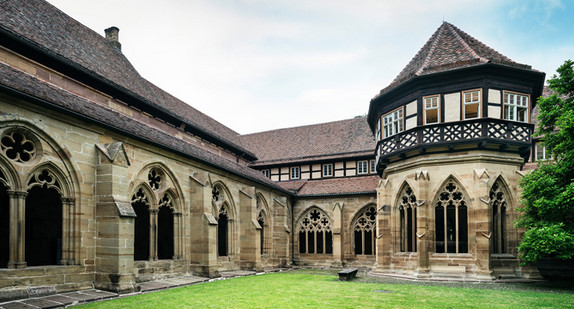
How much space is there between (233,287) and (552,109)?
13398mm

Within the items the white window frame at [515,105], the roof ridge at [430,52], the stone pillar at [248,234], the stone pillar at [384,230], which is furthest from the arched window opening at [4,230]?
the white window frame at [515,105]

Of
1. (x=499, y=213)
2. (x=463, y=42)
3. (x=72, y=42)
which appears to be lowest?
(x=499, y=213)

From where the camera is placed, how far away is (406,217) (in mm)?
19906

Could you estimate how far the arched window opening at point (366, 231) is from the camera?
85.3ft

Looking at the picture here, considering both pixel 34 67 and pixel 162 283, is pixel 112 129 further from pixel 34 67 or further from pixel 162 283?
pixel 162 283

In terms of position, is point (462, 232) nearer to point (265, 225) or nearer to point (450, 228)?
point (450, 228)

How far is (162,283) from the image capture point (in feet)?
47.9

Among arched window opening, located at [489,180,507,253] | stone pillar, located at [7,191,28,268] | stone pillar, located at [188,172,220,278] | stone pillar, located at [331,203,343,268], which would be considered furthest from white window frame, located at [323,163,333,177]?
stone pillar, located at [7,191,28,268]

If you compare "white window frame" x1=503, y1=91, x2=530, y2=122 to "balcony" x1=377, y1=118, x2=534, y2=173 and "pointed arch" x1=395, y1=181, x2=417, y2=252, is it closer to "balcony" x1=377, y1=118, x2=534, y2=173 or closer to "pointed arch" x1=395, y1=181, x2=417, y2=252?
"balcony" x1=377, y1=118, x2=534, y2=173

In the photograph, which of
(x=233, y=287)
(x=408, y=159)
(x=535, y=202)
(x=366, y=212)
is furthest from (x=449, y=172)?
(x=233, y=287)

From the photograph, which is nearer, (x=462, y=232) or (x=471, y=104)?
(x=471, y=104)

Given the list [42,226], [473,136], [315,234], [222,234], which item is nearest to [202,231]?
[222,234]

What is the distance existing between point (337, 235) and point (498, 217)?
10.3 m

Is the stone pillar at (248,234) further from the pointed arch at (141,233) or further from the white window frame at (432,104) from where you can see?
the white window frame at (432,104)
